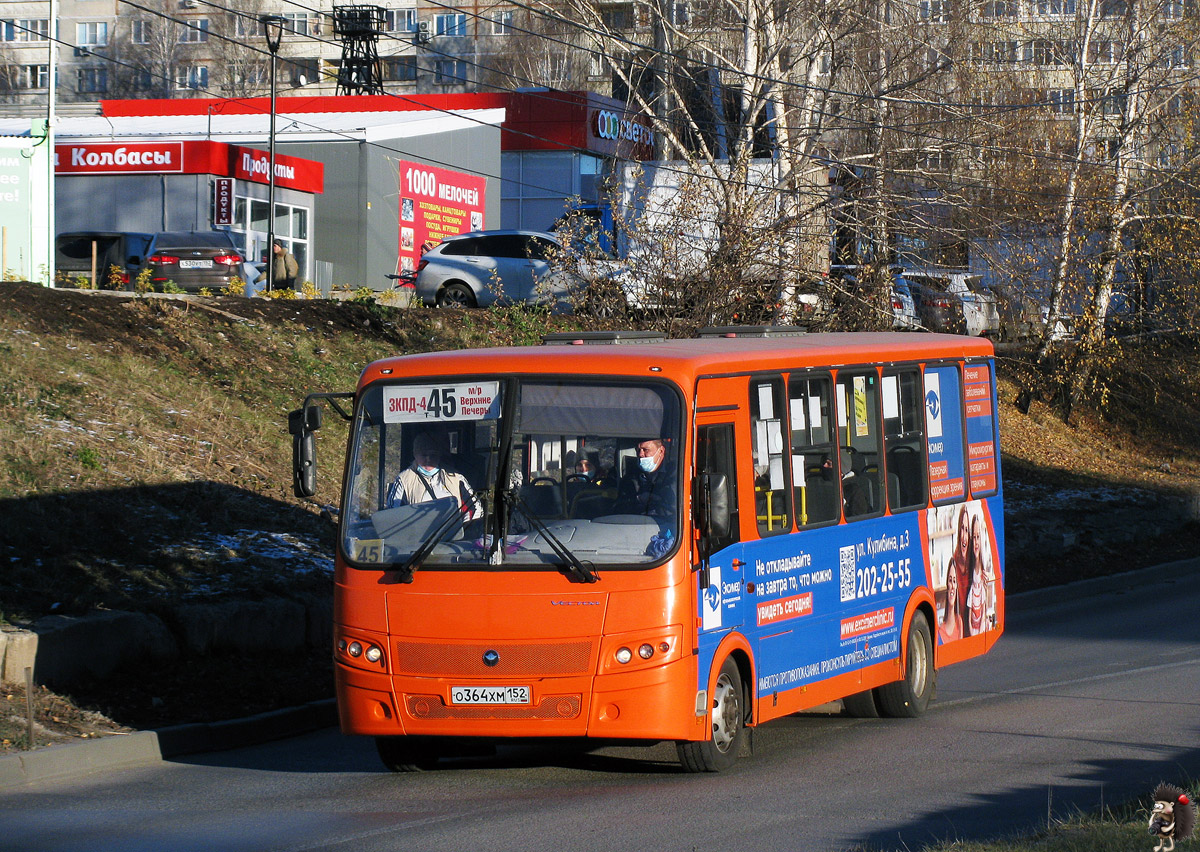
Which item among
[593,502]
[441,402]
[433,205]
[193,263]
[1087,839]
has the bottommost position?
[1087,839]

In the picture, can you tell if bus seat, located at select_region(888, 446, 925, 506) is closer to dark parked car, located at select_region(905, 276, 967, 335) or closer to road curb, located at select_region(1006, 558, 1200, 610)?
road curb, located at select_region(1006, 558, 1200, 610)

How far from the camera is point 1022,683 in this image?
13.1m

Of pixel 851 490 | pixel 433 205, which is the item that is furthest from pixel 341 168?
pixel 851 490

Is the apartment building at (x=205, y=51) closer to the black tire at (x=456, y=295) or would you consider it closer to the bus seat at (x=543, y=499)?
the black tire at (x=456, y=295)

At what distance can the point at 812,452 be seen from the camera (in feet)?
33.8

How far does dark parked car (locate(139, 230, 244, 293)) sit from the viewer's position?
32031mm

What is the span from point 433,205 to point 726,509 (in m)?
43.4

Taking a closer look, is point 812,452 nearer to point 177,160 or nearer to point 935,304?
point 935,304

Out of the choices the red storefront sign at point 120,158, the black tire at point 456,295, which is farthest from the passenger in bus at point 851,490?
the red storefront sign at point 120,158

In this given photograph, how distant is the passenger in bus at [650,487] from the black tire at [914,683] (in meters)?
3.49

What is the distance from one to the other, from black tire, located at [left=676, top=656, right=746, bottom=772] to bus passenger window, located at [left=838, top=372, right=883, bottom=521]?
6.39 ft

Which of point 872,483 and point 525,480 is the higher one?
point 525,480

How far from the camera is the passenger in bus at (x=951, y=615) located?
1229 cm

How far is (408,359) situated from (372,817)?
2.84 meters
